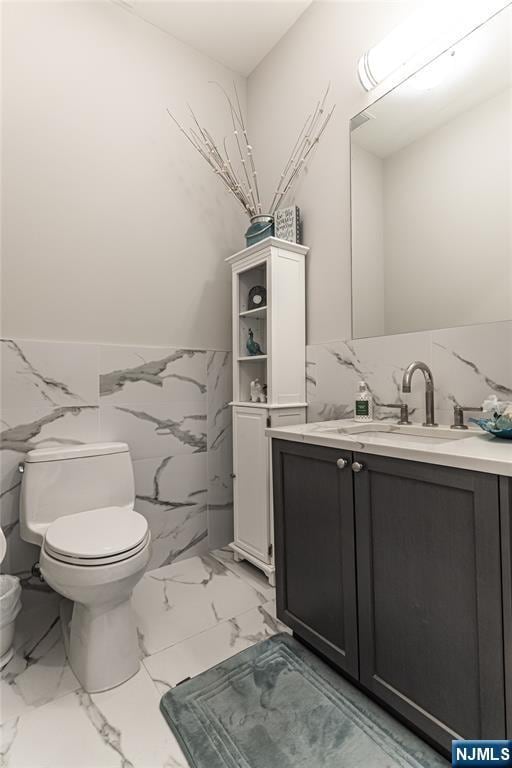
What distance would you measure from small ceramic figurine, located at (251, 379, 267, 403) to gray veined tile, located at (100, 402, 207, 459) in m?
0.34

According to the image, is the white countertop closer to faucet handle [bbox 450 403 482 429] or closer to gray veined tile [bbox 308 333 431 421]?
faucet handle [bbox 450 403 482 429]

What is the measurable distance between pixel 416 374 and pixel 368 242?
2.12ft

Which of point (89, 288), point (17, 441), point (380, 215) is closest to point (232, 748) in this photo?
point (17, 441)

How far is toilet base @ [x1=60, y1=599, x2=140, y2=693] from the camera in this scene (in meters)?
1.21

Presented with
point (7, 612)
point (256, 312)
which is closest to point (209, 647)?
point (7, 612)

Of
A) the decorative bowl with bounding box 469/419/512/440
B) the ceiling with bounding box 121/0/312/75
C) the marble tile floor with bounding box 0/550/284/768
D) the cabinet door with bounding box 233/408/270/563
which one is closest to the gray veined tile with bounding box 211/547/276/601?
the marble tile floor with bounding box 0/550/284/768

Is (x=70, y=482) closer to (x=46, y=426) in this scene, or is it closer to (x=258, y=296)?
(x=46, y=426)

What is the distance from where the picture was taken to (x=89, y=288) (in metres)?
1.81

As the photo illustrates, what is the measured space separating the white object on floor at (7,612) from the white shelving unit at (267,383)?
1.01m

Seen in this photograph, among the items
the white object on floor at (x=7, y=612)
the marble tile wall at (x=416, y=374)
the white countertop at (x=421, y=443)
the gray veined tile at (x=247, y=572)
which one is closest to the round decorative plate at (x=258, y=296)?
the marble tile wall at (x=416, y=374)

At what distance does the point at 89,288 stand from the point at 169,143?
95cm

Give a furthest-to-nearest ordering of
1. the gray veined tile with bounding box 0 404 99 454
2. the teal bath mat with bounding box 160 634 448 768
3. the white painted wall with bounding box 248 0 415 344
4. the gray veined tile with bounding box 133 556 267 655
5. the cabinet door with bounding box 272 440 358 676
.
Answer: the white painted wall with bounding box 248 0 415 344, the gray veined tile with bounding box 0 404 99 454, the gray veined tile with bounding box 133 556 267 655, the cabinet door with bounding box 272 440 358 676, the teal bath mat with bounding box 160 634 448 768

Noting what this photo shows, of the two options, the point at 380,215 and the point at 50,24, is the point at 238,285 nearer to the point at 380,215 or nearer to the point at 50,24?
the point at 380,215

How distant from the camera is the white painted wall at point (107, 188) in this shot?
1.65 meters
